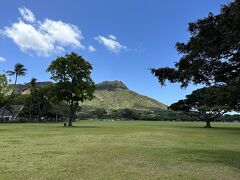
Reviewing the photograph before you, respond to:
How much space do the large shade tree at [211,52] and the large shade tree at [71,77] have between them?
51.4m

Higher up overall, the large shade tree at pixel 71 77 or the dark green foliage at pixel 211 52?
the large shade tree at pixel 71 77

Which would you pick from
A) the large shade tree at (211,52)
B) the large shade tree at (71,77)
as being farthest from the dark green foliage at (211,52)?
the large shade tree at (71,77)

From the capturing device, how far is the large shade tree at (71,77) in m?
71.6

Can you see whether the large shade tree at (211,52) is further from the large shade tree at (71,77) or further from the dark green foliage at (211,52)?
the large shade tree at (71,77)

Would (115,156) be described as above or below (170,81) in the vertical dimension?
below

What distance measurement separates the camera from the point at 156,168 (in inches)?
561

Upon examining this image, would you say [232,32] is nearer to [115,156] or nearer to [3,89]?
[115,156]

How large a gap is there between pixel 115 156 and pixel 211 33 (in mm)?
7105

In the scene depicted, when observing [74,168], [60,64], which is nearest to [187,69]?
[74,168]

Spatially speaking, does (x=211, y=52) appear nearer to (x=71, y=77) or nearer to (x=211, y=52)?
(x=211, y=52)

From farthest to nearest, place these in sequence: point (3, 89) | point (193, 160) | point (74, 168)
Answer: point (3, 89)
point (193, 160)
point (74, 168)

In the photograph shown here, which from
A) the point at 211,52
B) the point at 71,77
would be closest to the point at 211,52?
the point at 211,52

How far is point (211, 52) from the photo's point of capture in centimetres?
1758

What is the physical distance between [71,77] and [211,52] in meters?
57.0
